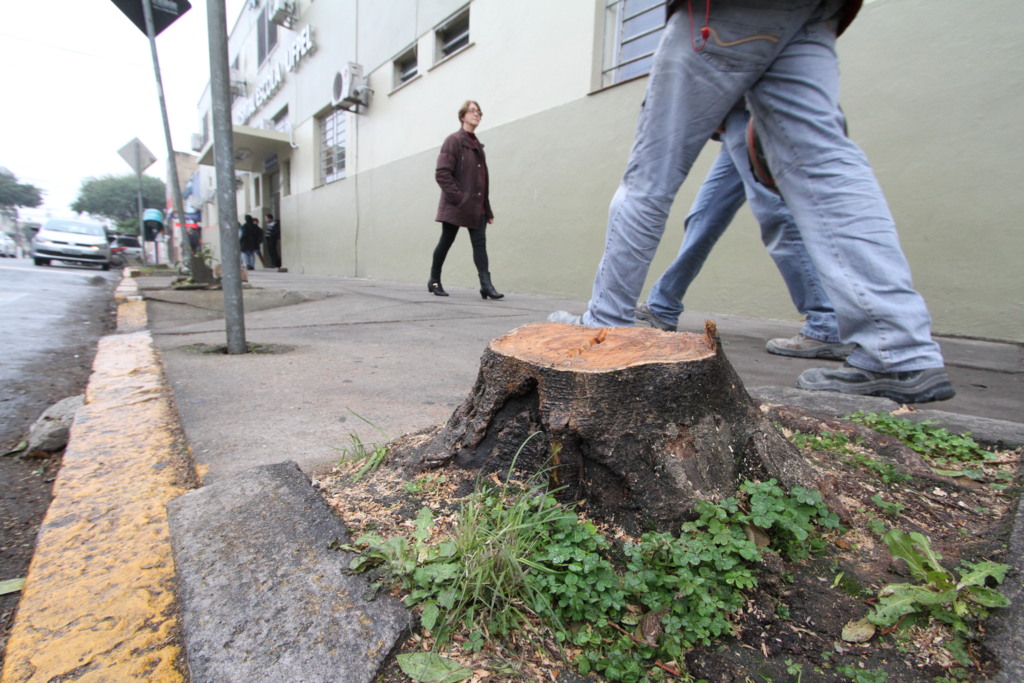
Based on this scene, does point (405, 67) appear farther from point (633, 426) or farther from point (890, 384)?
point (633, 426)

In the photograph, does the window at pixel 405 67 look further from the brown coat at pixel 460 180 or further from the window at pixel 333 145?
the brown coat at pixel 460 180

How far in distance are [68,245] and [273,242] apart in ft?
17.4

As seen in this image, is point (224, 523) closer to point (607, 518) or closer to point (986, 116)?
point (607, 518)

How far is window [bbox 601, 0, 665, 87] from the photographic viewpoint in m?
5.17

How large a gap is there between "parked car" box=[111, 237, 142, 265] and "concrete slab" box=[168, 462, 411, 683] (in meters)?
20.5

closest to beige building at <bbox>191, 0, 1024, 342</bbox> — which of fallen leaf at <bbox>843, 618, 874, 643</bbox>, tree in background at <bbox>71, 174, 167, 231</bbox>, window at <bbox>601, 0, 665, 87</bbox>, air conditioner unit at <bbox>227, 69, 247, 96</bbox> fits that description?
window at <bbox>601, 0, 665, 87</bbox>

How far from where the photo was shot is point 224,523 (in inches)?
40.6

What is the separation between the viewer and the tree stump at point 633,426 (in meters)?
0.99

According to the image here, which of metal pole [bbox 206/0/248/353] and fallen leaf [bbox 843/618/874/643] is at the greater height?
metal pole [bbox 206/0/248/353]

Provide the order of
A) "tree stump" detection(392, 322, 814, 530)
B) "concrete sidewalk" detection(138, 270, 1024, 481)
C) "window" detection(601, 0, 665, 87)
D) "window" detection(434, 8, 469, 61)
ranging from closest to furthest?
"tree stump" detection(392, 322, 814, 530), "concrete sidewalk" detection(138, 270, 1024, 481), "window" detection(601, 0, 665, 87), "window" detection(434, 8, 469, 61)

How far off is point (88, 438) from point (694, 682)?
1.64 meters

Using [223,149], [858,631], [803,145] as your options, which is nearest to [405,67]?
[223,149]

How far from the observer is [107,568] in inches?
39.2

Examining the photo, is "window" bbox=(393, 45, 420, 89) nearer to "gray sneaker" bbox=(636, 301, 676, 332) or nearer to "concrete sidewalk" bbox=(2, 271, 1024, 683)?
"concrete sidewalk" bbox=(2, 271, 1024, 683)
